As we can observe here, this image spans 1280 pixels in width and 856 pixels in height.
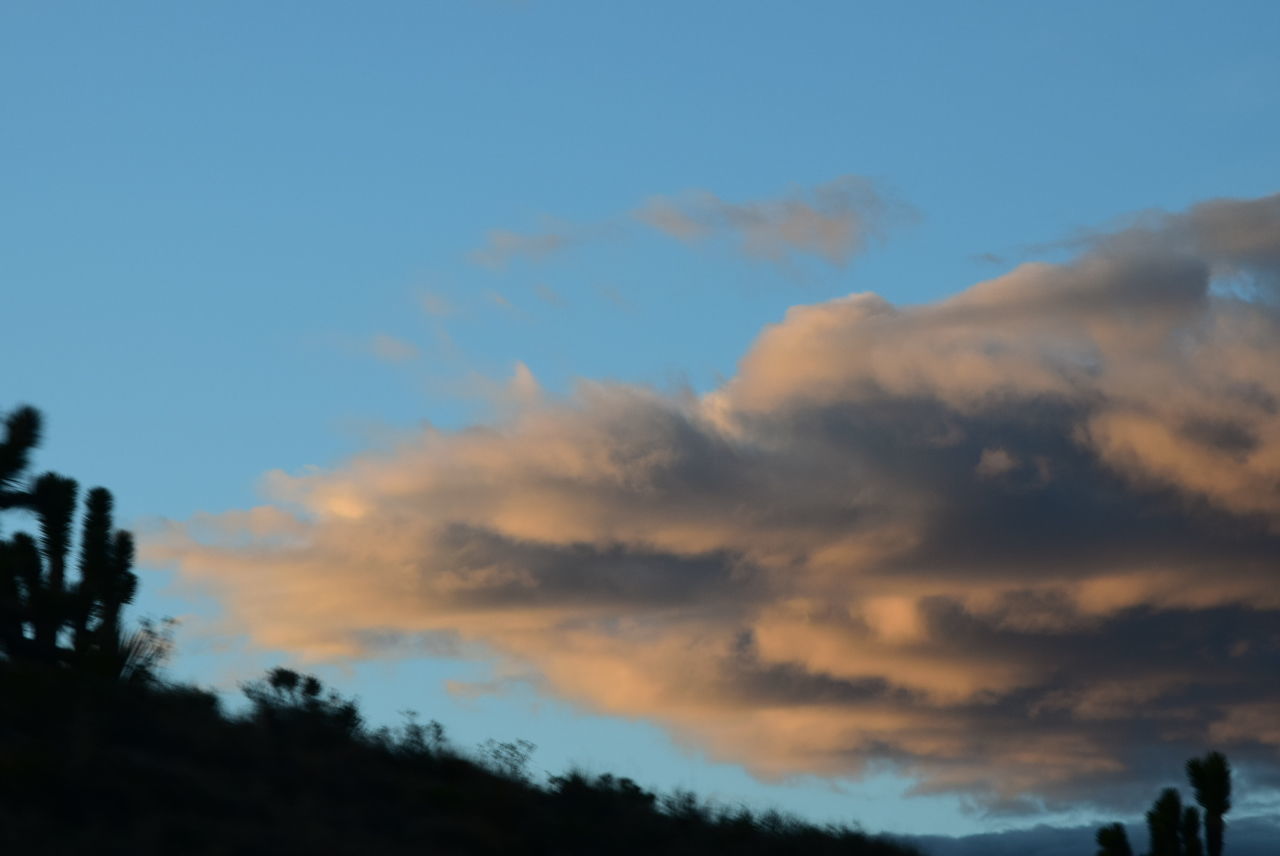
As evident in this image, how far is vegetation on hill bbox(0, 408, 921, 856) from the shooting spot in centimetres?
1745

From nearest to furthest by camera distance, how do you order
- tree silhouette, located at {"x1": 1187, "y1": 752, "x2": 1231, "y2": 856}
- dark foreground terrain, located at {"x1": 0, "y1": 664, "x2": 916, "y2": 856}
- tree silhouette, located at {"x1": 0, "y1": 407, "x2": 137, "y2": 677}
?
dark foreground terrain, located at {"x1": 0, "y1": 664, "x2": 916, "y2": 856}, tree silhouette, located at {"x1": 0, "y1": 407, "x2": 137, "y2": 677}, tree silhouette, located at {"x1": 1187, "y1": 752, "x2": 1231, "y2": 856}

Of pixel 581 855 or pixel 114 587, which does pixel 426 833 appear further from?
pixel 114 587

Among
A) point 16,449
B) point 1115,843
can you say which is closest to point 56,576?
point 16,449

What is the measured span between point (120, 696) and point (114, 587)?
20.5ft

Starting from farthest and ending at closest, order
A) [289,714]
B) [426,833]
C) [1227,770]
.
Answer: [1227,770] → [289,714] → [426,833]

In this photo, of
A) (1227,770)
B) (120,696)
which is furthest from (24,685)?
(1227,770)

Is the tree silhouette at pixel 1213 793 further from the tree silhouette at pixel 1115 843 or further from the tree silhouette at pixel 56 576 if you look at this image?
the tree silhouette at pixel 56 576

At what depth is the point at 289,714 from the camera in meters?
24.4

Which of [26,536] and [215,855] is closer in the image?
[215,855]

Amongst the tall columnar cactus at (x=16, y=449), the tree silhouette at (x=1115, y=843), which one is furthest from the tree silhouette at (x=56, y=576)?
the tree silhouette at (x=1115, y=843)

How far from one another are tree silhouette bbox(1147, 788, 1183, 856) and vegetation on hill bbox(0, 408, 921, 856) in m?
11.8

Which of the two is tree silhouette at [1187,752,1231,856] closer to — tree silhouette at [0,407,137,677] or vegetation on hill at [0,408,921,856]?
vegetation on hill at [0,408,921,856]

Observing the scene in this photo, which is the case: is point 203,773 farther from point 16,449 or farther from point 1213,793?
point 1213,793

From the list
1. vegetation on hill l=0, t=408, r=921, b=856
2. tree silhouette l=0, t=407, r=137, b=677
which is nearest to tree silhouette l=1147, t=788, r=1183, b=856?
vegetation on hill l=0, t=408, r=921, b=856
